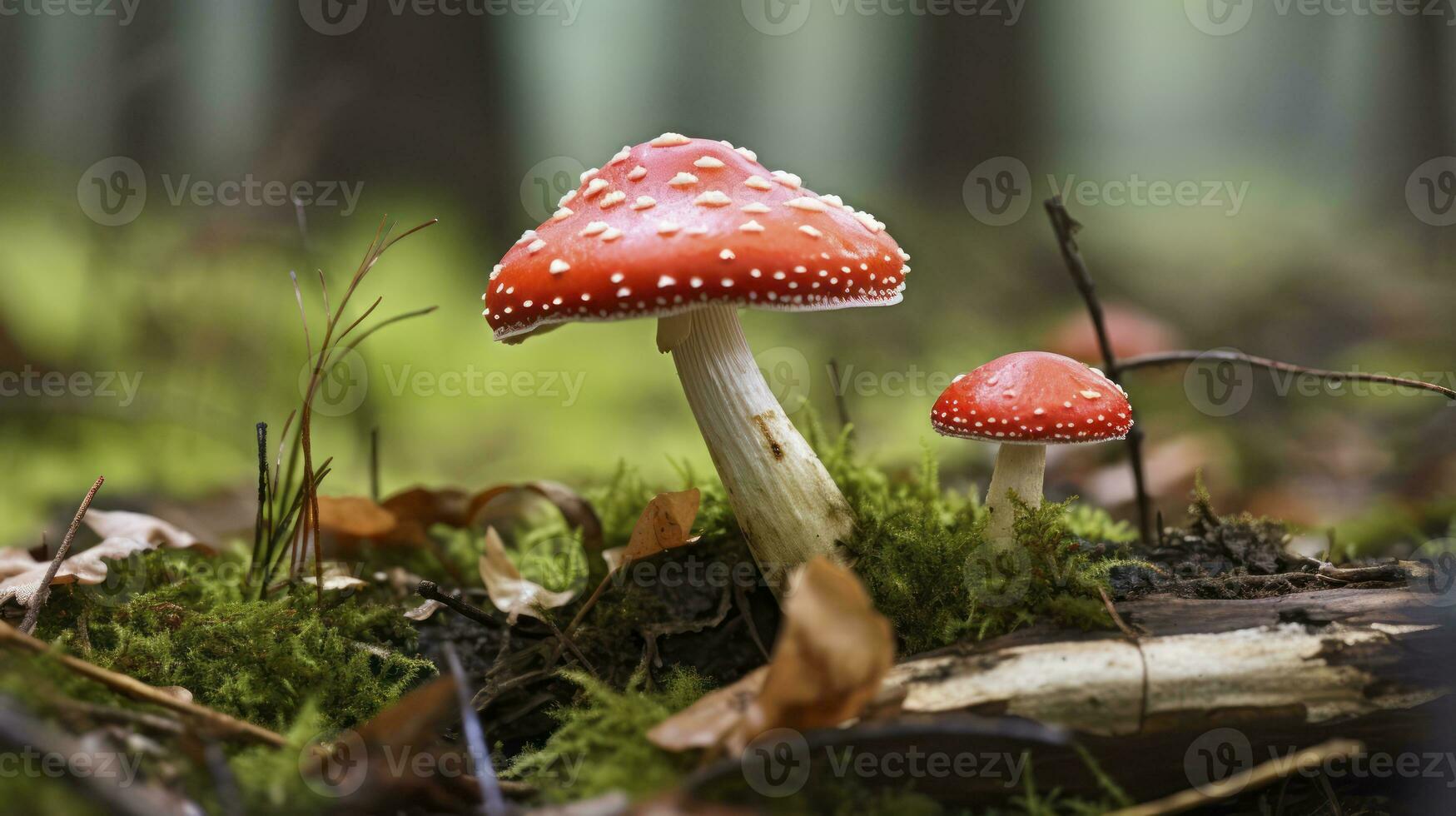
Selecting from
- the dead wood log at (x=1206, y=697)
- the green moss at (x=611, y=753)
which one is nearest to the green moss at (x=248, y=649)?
the green moss at (x=611, y=753)

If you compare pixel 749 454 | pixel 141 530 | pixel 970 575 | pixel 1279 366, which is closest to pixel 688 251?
pixel 749 454

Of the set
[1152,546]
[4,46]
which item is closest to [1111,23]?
[1152,546]

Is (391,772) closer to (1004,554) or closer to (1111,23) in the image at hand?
(1004,554)

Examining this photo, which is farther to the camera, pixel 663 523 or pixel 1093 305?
pixel 1093 305

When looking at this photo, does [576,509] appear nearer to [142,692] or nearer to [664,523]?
[664,523]

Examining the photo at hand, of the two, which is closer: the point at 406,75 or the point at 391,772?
the point at 391,772
